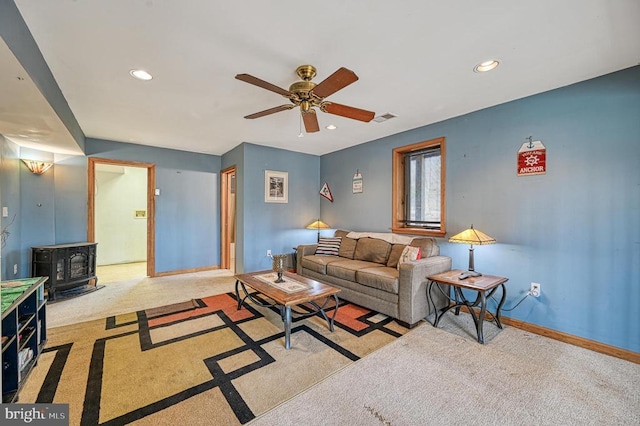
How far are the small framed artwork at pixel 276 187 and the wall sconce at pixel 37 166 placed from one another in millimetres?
3164

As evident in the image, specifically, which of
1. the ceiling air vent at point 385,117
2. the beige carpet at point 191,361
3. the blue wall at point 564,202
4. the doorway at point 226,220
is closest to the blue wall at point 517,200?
the blue wall at point 564,202

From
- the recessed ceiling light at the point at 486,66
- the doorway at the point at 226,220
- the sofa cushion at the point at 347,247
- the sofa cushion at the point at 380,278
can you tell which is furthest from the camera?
the doorway at the point at 226,220

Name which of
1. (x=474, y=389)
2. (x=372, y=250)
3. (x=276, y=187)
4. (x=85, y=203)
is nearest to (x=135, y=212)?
(x=85, y=203)

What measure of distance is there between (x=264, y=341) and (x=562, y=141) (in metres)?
3.46

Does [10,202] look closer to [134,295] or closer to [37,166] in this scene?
[37,166]

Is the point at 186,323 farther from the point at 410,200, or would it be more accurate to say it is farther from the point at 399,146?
the point at 399,146

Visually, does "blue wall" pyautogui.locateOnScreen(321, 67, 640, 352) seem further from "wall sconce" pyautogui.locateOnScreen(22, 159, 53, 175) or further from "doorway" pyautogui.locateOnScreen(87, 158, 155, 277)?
"wall sconce" pyautogui.locateOnScreen(22, 159, 53, 175)

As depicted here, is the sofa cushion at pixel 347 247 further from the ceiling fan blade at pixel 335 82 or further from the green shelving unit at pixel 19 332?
the green shelving unit at pixel 19 332

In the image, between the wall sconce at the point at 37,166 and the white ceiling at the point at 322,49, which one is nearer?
the white ceiling at the point at 322,49

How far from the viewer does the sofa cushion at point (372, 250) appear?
3.77 metres

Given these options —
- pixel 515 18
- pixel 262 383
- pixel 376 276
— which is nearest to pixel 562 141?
pixel 515 18

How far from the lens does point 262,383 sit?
6.31 feet

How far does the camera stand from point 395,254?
3.62 metres

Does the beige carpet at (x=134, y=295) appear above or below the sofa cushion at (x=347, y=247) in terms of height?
below
